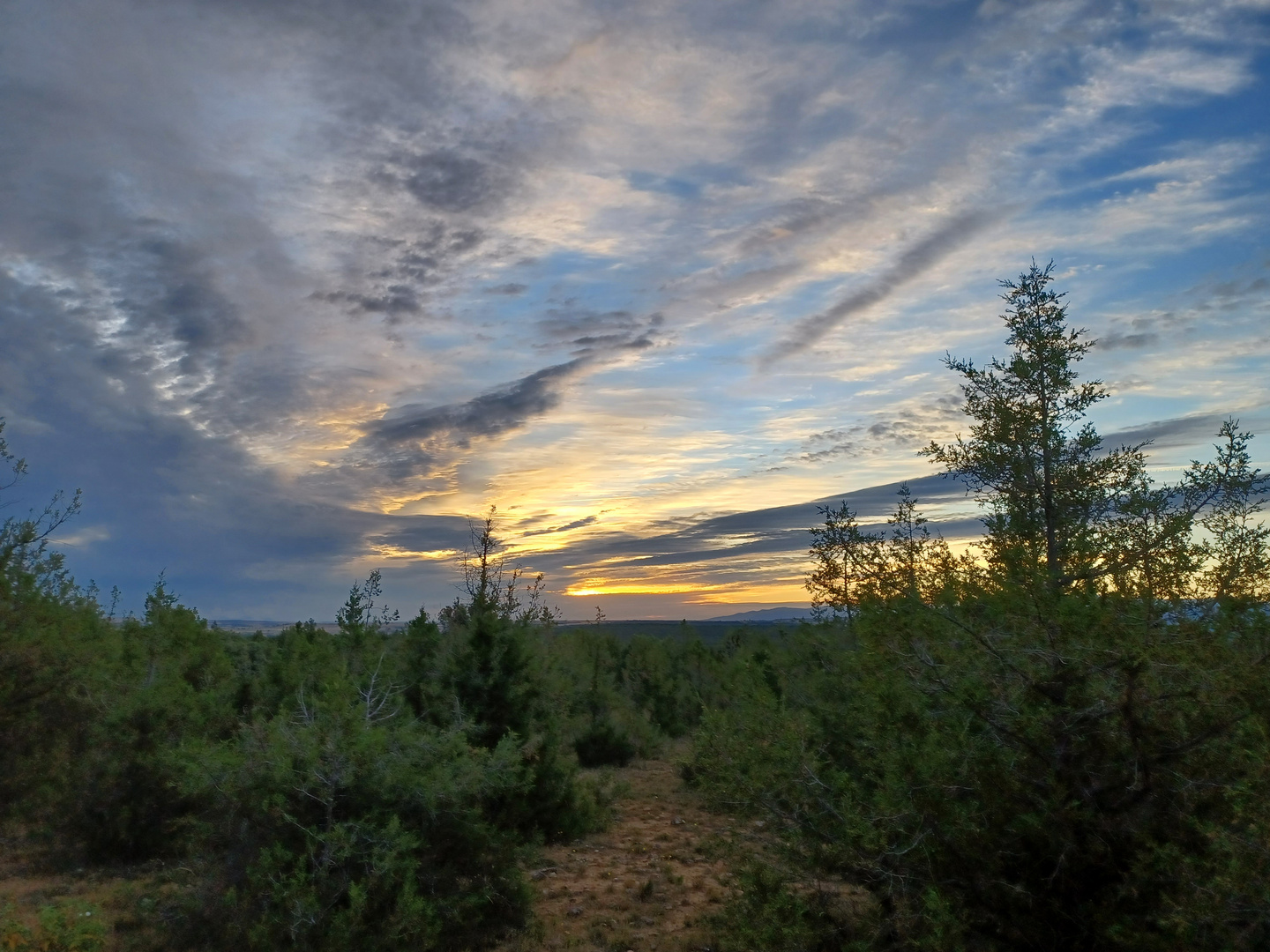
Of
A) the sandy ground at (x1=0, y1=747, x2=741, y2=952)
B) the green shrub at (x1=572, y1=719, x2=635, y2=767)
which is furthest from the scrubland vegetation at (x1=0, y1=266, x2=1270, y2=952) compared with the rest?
the green shrub at (x1=572, y1=719, x2=635, y2=767)

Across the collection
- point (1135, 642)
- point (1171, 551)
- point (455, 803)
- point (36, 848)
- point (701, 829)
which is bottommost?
point (701, 829)

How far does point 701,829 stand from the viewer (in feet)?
47.0

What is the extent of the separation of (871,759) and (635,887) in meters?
5.86

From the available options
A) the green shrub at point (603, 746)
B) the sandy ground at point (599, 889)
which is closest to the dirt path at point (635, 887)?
the sandy ground at point (599, 889)

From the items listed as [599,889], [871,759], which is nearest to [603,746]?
[599,889]

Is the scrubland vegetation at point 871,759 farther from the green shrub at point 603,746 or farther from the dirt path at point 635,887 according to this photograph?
the green shrub at point 603,746

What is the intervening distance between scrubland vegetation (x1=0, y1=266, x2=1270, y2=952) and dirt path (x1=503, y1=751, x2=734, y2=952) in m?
0.64

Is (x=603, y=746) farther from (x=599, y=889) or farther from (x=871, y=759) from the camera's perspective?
(x=871, y=759)

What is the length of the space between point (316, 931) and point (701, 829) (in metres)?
8.92

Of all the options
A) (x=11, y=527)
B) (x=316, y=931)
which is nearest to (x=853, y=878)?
(x=316, y=931)

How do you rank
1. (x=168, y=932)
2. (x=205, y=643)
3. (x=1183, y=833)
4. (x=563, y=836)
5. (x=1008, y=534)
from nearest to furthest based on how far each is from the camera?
(x=1183, y=833) → (x=168, y=932) → (x=1008, y=534) → (x=563, y=836) → (x=205, y=643)

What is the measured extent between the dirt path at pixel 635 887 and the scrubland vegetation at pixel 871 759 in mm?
636

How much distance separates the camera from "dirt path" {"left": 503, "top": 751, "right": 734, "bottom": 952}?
332 inches

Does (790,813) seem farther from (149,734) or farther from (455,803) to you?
(149,734)
